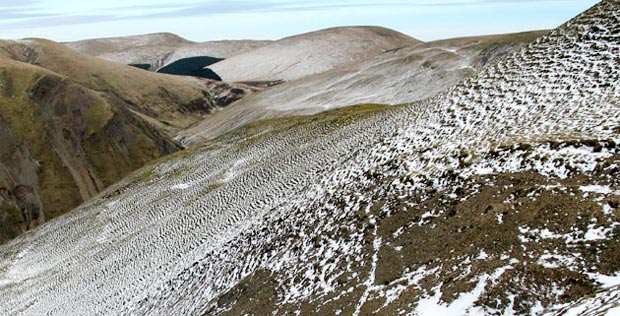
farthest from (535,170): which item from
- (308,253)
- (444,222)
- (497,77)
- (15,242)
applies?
(15,242)

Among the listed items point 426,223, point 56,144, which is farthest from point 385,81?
point 426,223

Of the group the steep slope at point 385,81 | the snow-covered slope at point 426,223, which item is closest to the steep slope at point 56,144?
the steep slope at point 385,81

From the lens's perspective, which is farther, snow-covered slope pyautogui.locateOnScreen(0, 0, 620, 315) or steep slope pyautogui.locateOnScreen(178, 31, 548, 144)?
steep slope pyautogui.locateOnScreen(178, 31, 548, 144)

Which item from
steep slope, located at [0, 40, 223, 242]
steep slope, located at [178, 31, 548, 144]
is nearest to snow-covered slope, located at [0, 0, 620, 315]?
steep slope, located at [178, 31, 548, 144]

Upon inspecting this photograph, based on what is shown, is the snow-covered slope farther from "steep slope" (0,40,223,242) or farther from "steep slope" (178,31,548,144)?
"steep slope" (0,40,223,242)

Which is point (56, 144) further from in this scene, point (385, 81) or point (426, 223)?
point (426, 223)

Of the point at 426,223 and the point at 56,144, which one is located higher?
the point at 426,223
